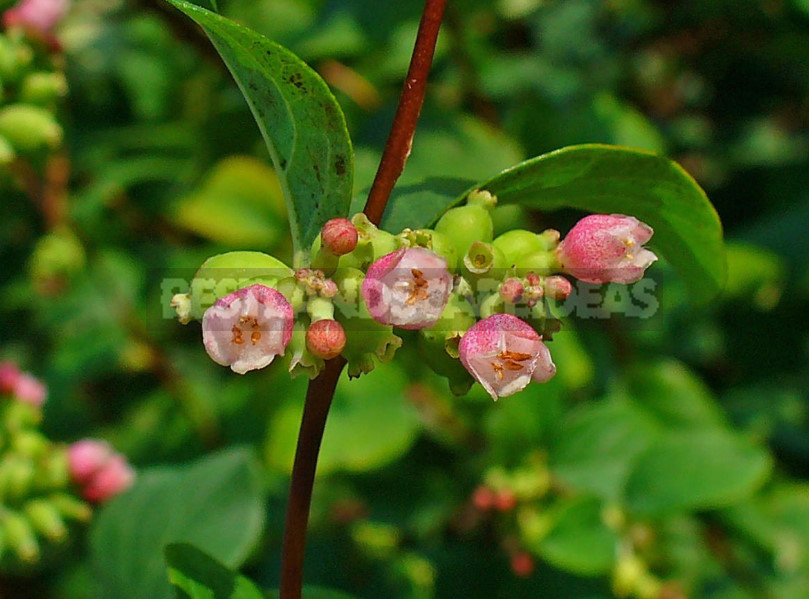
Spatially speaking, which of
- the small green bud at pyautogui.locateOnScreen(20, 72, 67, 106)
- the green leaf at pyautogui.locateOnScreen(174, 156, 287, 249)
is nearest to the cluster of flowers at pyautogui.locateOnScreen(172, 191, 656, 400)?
the small green bud at pyautogui.locateOnScreen(20, 72, 67, 106)

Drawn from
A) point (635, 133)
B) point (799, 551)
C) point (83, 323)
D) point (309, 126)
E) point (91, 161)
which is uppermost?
point (309, 126)

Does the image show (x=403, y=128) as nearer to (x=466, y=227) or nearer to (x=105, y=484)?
(x=466, y=227)

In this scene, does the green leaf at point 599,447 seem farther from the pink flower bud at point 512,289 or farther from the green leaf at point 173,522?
the pink flower bud at point 512,289

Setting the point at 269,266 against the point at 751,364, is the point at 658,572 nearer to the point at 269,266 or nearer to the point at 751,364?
the point at 751,364

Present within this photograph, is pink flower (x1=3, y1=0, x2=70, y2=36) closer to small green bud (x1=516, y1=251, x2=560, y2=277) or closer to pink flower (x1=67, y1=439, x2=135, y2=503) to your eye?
pink flower (x1=67, y1=439, x2=135, y2=503)

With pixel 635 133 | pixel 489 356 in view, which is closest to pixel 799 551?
pixel 635 133
